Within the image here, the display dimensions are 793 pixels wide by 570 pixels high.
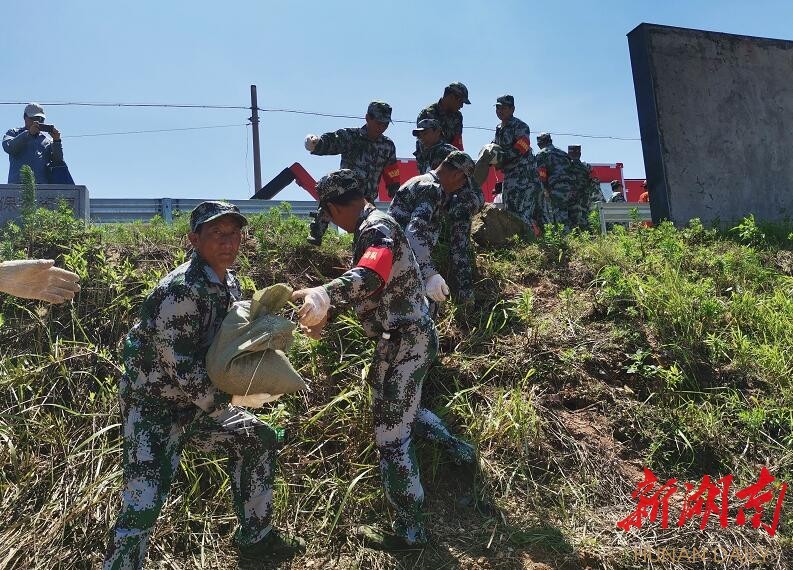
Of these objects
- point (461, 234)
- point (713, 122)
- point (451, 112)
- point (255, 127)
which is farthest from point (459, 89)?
point (255, 127)

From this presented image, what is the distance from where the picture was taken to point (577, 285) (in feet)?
19.5

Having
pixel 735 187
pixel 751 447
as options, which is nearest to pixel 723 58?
pixel 735 187

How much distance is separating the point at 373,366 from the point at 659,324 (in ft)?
8.35

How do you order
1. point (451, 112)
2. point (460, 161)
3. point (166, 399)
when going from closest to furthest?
point (166, 399) → point (460, 161) → point (451, 112)

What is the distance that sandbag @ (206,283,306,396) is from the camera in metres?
2.83

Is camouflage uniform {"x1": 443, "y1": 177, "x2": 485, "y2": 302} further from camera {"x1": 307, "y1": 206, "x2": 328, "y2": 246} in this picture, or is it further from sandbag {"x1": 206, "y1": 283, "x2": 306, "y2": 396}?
sandbag {"x1": 206, "y1": 283, "x2": 306, "y2": 396}

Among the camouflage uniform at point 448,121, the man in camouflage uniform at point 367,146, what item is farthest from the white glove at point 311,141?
the camouflage uniform at point 448,121

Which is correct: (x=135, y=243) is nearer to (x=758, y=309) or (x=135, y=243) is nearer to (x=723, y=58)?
(x=758, y=309)

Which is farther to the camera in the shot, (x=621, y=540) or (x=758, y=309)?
(x=758, y=309)

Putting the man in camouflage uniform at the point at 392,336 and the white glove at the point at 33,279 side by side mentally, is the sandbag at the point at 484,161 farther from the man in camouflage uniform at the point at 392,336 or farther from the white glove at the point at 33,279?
the white glove at the point at 33,279

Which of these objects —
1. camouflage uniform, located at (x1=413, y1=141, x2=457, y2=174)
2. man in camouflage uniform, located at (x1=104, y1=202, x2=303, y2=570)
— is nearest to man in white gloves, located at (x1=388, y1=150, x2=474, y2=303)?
camouflage uniform, located at (x1=413, y1=141, x2=457, y2=174)

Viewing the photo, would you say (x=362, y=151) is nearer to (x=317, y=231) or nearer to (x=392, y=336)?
(x=317, y=231)

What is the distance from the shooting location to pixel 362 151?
6727mm

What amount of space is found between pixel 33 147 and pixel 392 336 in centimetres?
544
